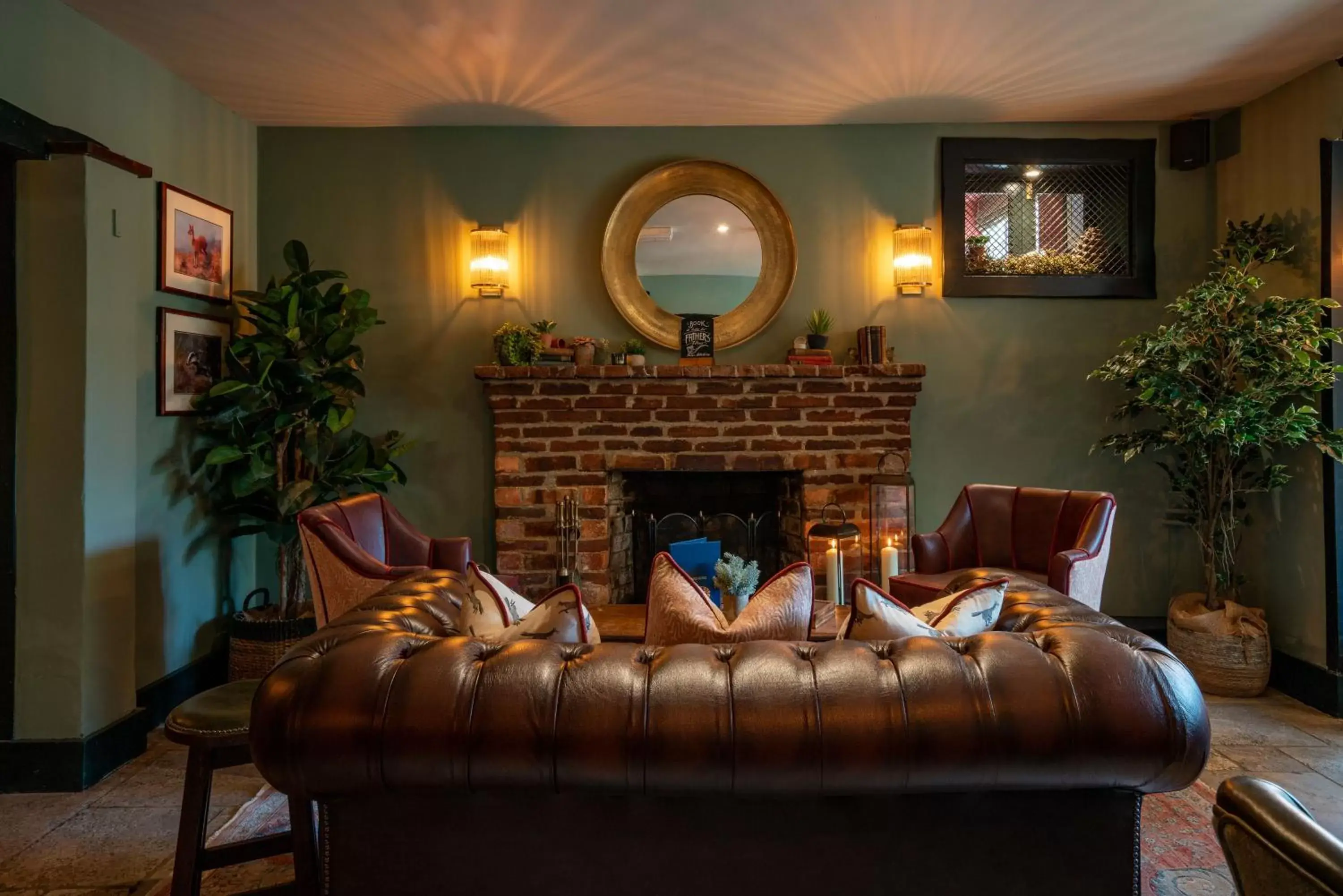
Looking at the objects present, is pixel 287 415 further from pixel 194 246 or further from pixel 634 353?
pixel 634 353

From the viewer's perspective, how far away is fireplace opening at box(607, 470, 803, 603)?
459 cm

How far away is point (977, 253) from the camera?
4.42 m

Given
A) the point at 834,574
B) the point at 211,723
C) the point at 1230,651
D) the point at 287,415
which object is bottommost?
the point at 1230,651

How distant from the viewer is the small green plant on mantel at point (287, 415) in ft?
11.8

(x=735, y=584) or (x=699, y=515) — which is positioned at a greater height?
(x=699, y=515)

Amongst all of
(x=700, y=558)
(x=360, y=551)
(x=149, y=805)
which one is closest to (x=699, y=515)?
(x=700, y=558)

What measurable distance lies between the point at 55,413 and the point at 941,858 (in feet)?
9.89

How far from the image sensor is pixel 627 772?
128 cm

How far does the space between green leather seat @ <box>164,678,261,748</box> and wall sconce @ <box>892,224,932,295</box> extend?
3609 mm

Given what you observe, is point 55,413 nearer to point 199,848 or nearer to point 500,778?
point 199,848

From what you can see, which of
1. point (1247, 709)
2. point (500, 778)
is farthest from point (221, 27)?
point (1247, 709)

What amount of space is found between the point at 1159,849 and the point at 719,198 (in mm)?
3462

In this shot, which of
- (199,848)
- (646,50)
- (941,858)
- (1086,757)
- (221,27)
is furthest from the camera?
(646,50)

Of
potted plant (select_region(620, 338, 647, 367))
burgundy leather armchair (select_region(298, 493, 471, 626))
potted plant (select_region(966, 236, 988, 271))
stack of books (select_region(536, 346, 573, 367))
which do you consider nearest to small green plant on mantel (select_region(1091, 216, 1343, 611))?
potted plant (select_region(966, 236, 988, 271))
